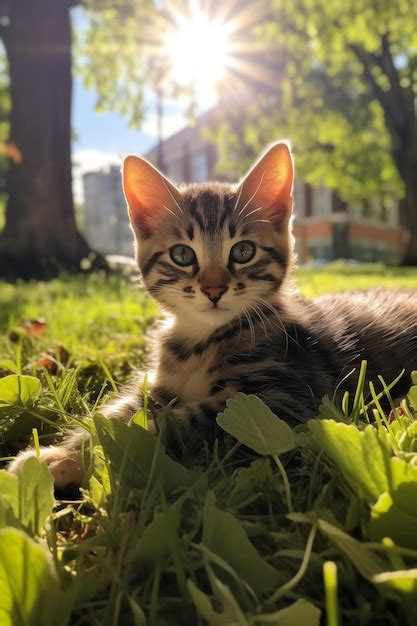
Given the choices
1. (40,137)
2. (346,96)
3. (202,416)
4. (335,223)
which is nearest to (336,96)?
(346,96)

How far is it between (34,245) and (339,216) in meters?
20.0

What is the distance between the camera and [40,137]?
28.9 ft

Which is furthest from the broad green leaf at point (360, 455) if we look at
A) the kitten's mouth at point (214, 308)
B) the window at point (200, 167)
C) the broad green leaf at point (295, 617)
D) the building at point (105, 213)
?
the building at point (105, 213)

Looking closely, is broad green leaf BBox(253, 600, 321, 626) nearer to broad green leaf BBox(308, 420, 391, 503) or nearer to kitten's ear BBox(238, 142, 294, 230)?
broad green leaf BBox(308, 420, 391, 503)

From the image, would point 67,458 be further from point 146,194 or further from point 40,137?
point 40,137

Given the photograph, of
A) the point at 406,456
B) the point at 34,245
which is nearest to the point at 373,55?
the point at 34,245

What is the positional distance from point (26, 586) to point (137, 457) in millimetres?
415

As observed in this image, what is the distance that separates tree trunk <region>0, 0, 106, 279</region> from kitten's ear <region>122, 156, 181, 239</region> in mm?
6033

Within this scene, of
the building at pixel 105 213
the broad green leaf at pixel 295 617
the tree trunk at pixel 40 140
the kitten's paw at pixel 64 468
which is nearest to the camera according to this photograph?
the broad green leaf at pixel 295 617

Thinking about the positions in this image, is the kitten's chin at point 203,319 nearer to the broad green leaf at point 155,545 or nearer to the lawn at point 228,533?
the lawn at point 228,533

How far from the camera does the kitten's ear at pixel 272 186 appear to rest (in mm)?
2160

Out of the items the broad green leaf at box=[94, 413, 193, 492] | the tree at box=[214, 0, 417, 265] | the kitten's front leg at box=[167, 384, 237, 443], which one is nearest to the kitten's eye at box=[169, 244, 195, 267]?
the kitten's front leg at box=[167, 384, 237, 443]

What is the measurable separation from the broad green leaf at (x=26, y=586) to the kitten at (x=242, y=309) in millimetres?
851

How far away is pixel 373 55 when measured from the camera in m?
17.3
